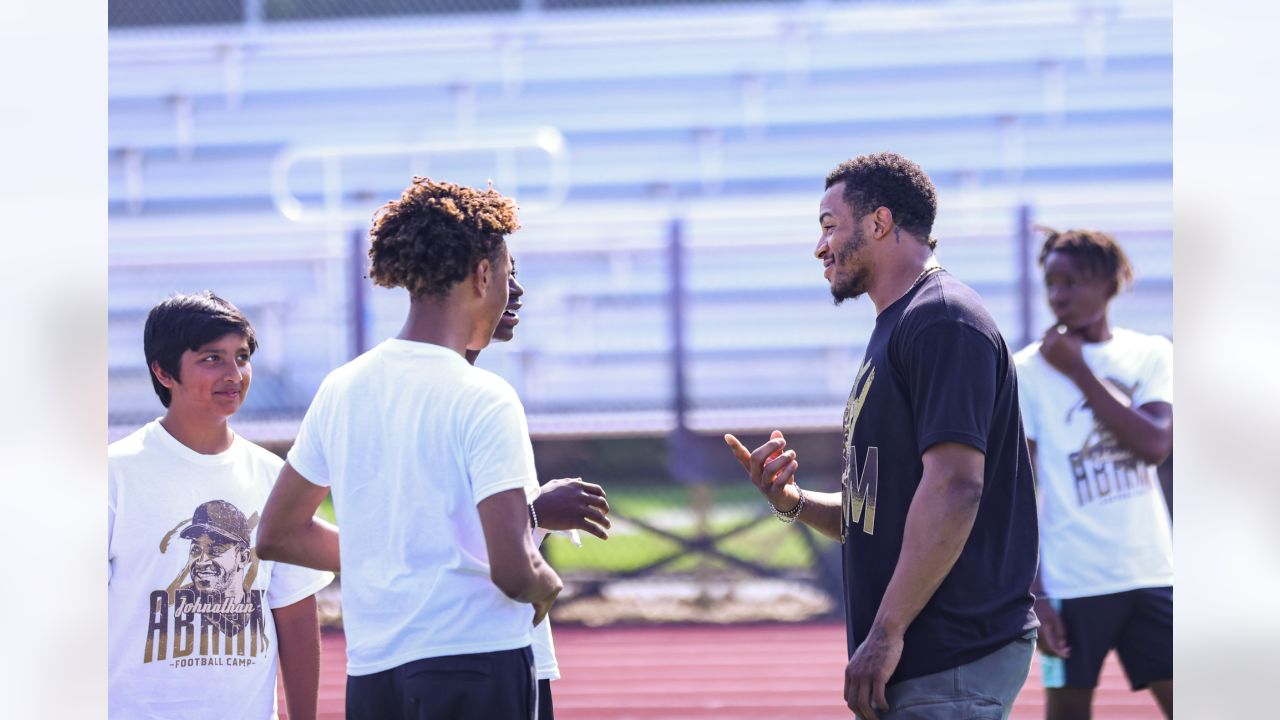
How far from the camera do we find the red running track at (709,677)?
21.2 ft

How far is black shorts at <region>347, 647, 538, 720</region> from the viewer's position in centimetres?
213

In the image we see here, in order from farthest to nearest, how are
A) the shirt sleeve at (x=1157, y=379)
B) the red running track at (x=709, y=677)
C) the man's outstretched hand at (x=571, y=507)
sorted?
the red running track at (x=709, y=677)
the shirt sleeve at (x=1157, y=379)
the man's outstretched hand at (x=571, y=507)

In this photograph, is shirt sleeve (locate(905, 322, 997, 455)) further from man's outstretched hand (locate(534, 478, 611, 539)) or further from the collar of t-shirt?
the collar of t-shirt

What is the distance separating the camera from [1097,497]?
3742 mm

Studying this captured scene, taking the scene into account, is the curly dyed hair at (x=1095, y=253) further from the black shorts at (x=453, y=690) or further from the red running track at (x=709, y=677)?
the red running track at (x=709, y=677)

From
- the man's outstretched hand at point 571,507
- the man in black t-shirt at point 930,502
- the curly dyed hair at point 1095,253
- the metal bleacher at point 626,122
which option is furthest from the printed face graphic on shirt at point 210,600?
→ the metal bleacher at point 626,122

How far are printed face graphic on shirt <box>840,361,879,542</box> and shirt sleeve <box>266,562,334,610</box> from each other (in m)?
1.09

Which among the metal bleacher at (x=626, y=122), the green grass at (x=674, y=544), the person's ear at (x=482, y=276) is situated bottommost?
the green grass at (x=674, y=544)

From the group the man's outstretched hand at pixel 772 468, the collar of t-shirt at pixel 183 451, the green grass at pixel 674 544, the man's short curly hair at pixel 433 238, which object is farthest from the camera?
the green grass at pixel 674 544

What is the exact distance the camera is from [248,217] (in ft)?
37.2

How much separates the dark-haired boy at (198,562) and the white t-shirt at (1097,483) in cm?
215

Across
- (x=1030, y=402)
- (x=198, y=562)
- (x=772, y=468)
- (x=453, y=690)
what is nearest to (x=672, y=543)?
(x=1030, y=402)

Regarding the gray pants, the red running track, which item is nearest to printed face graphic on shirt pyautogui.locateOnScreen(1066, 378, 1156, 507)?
the gray pants

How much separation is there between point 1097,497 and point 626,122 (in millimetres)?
9928
